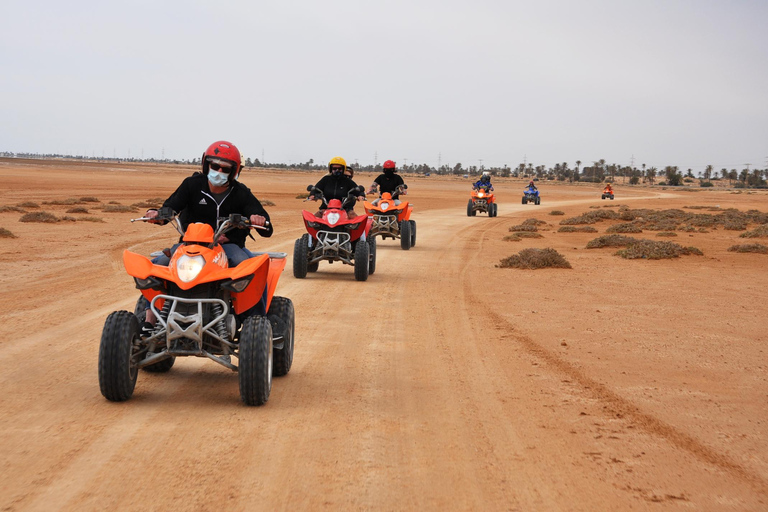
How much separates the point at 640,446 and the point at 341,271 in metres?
10.9

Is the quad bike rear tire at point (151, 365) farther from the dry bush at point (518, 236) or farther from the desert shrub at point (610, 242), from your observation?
the dry bush at point (518, 236)

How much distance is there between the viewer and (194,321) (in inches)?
242

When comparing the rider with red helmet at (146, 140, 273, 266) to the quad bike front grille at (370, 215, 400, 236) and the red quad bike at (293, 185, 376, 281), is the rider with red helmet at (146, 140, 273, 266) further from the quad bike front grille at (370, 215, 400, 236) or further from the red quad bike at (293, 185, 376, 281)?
the quad bike front grille at (370, 215, 400, 236)

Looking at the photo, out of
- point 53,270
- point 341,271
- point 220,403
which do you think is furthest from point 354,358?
point 53,270

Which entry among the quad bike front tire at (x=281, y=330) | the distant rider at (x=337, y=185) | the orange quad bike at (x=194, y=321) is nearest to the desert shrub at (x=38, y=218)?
the distant rider at (x=337, y=185)

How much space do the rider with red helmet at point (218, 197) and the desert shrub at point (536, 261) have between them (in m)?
11.1

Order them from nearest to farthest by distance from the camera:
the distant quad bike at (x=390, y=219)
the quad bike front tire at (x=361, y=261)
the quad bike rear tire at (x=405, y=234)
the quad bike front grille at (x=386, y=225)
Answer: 1. the quad bike front tire at (x=361, y=261)
2. the quad bike rear tire at (x=405, y=234)
3. the distant quad bike at (x=390, y=219)
4. the quad bike front grille at (x=386, y=225)

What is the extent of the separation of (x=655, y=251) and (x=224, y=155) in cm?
1564

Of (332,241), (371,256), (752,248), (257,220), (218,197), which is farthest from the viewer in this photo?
(752,248)

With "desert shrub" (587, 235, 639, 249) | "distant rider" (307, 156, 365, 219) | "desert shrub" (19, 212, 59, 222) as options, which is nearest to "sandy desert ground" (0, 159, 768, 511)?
"distant rider" (307, 156, 365, 219)

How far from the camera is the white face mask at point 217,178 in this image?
709 cm

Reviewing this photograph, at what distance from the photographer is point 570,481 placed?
5.00 m

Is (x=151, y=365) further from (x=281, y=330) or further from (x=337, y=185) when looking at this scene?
(x=337, y=185)

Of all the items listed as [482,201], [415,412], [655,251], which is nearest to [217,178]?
[415,412]
